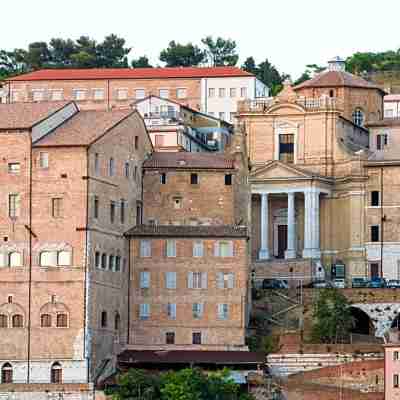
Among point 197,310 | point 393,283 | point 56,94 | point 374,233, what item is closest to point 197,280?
point 197,310

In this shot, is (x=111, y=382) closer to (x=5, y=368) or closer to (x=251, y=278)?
(x=5, y=368)

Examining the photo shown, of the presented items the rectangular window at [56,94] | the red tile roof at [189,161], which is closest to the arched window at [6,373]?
the red tile roof at [189,161]

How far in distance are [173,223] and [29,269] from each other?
37.3ft

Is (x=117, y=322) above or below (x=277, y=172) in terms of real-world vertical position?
below

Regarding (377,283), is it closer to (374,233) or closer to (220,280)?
(374,233)

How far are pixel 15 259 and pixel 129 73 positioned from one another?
183 ft

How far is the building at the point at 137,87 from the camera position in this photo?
170 meters

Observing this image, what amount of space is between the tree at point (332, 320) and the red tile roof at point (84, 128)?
15596 mm

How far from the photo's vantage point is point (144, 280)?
405ft

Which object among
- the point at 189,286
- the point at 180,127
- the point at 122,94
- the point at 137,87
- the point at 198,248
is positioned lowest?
the point at 189,286

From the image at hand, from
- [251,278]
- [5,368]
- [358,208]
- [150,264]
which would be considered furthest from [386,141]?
[5,368]

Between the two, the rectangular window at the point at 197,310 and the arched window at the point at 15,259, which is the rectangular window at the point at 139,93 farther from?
the arched window at the point at 15,259

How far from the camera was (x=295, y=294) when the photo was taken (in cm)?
13075

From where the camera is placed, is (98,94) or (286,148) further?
(98,94)
